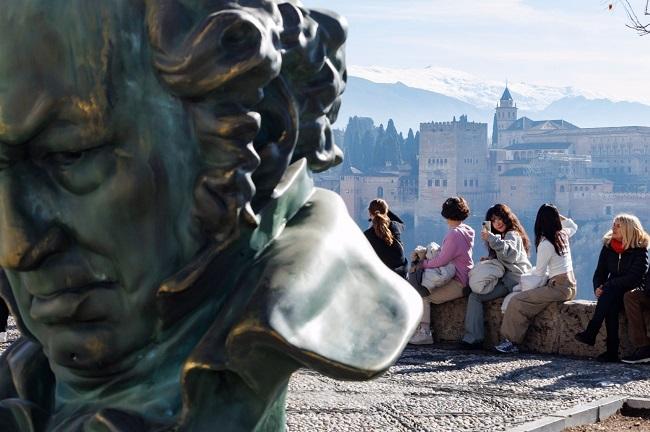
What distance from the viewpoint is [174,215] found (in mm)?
1295

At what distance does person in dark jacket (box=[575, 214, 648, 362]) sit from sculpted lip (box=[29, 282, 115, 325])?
24.1ft

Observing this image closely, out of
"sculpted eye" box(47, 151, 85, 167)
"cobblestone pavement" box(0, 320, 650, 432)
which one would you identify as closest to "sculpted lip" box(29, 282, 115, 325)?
"sculpted eye" box(47, 151, 85, 167)

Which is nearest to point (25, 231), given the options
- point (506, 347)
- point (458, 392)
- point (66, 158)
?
point (66, 158)

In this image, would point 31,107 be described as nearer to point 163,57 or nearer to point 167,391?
point 163,57

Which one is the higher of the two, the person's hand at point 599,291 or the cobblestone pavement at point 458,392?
the person's hand at point 599,291

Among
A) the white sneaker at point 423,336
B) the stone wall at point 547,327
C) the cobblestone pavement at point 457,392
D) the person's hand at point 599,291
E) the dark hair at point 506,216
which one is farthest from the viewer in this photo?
the white sneaker at point 423,336

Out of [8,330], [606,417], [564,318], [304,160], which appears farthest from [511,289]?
[304,160]

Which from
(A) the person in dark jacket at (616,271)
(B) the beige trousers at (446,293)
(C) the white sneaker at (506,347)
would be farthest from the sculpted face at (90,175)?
(C) the white sneaker at (506,347)

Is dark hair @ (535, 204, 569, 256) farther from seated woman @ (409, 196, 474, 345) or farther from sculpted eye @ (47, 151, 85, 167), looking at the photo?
sculpted eye @ (47, 151, 85, 167)

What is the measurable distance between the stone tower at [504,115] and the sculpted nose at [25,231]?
13258cm

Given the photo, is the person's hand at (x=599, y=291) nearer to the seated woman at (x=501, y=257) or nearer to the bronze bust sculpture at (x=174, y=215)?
the seated woman at (x=501, y=257)

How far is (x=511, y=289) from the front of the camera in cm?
923

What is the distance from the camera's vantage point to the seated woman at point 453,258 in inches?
351

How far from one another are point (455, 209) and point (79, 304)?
7.67 m
